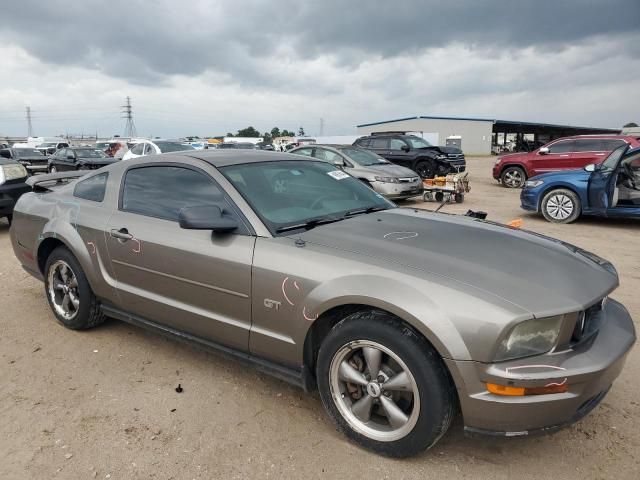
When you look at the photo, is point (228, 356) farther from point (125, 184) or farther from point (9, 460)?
point (125, 184)

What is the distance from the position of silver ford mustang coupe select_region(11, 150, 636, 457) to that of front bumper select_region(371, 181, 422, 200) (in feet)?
23.4

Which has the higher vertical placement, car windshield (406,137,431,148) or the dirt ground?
car windshield (406,137,431,148)

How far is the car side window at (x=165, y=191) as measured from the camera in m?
3.15

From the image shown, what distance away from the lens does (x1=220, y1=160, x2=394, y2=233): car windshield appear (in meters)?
2.97

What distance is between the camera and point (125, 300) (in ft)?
11.4

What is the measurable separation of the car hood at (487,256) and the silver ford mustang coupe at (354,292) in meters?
0.01

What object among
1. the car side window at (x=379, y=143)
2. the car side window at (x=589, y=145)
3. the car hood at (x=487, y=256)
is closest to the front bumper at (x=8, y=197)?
the car hood at (x=487, y=256)

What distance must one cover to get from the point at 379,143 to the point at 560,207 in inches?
357

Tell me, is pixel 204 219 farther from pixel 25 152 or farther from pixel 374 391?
pixel 25 152

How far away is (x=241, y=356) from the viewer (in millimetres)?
2879

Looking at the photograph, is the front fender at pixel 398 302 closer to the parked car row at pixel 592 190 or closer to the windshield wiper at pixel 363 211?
the windshield wiper at pixel 363 211

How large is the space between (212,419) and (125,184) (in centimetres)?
193

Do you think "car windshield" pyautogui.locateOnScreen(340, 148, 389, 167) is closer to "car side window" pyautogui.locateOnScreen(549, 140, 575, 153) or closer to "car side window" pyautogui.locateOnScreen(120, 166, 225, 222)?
"car side window" pyautogui.locateOnScreen(549, 140, 575, 153)

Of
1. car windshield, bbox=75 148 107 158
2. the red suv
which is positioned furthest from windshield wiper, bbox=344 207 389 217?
car windshield, bbox=75 148 107 158
